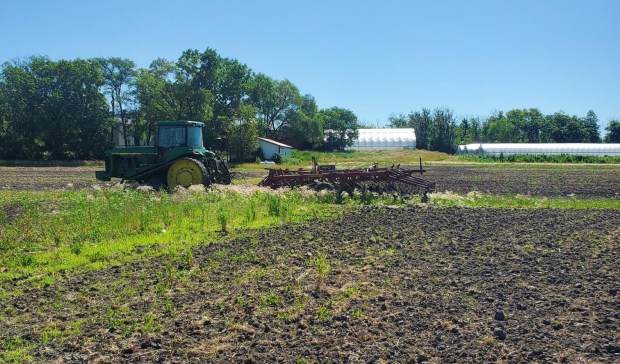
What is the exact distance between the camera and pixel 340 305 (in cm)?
766

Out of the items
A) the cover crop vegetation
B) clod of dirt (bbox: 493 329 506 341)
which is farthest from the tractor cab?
clod of dirt (bbox: 493 329 506 341)

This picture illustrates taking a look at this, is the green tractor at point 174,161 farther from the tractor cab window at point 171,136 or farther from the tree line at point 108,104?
the tree line at point 108,104

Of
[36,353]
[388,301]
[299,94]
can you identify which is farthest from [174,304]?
[299,94]

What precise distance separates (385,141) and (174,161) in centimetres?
7858

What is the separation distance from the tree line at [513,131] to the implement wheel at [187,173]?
8227cm

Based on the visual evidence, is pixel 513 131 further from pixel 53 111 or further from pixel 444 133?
pixel 53 111

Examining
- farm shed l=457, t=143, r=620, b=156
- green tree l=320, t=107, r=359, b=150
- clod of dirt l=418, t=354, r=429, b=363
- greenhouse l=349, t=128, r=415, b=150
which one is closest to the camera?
clod of dirt l=418, t=354, r=429, b=363

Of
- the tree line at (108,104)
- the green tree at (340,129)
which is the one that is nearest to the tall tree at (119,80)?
the tree line at (108,104)

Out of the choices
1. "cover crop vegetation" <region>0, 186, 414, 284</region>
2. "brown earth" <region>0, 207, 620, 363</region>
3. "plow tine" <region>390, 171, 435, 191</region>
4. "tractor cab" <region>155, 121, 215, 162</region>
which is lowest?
"brown earth" <region>0, 207, 620, 363</region>

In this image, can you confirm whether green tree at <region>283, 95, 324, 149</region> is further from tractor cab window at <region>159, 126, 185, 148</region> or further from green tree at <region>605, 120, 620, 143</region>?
tractor cab window at <region>159, 126, 185, 148</region>

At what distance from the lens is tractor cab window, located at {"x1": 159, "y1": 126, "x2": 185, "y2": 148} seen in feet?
69.7

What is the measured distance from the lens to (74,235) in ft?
40.7

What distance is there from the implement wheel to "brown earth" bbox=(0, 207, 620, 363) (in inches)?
338

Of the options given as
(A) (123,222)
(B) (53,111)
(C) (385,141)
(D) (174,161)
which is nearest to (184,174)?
(D) (174,161)
